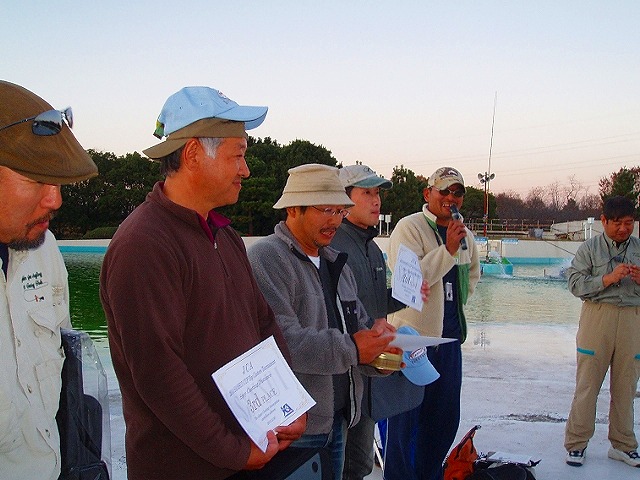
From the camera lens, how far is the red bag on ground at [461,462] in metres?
3.50

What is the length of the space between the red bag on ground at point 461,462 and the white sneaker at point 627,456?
111cm

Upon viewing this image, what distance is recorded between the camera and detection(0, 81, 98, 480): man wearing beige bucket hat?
4.95 feet

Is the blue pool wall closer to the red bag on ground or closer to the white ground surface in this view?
the white ground surface

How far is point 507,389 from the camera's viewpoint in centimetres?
557

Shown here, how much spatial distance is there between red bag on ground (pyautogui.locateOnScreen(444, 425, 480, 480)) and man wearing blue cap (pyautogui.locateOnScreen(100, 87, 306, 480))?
6.27ft

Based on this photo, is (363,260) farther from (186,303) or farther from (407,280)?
(186,303)

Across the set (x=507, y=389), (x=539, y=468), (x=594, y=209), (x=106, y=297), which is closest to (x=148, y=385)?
(x=106, y=297)

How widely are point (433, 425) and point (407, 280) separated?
925 millimetres

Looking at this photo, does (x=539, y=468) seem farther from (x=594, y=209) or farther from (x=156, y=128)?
(x=594, y=209)

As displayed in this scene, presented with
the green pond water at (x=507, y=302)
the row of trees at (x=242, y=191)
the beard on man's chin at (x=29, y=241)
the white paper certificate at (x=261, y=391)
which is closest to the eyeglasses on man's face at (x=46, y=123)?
the beard on man's chin at (x=29, y=241)

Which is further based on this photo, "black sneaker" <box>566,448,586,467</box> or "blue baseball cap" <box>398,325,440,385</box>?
"black sneaker" <box>566,448,586,467</box>

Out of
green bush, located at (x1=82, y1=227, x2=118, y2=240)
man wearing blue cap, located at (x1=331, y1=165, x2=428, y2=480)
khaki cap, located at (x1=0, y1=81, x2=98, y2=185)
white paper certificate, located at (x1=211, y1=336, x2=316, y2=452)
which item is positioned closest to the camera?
khaki cap, located at (x1=0, y1=81, x2=98, y2=185)

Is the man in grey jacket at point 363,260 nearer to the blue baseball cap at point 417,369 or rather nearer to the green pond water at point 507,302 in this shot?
the blue baseball cap at point 417,369

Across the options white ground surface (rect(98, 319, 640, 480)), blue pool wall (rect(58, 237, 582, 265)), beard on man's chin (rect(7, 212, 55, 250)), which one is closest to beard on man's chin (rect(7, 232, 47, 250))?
beard on man's chin (rect(7, 212, 55, 250))
